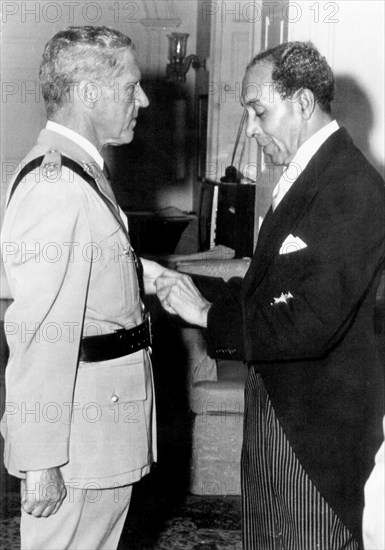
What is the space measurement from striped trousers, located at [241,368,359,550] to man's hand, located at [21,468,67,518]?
1.55ft

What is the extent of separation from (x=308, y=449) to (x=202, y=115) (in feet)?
21.7

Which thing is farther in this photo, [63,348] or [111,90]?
[111,90]

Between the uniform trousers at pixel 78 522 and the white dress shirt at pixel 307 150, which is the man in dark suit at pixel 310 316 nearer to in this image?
the white dress shirt at pixel 307 150

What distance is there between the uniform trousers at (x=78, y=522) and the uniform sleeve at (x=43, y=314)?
14 centimetres

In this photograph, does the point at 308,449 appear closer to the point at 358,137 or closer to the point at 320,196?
the point at 320,196

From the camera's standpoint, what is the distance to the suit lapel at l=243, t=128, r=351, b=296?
5.89ft

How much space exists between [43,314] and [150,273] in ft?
1.89

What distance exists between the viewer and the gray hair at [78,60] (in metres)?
1.79

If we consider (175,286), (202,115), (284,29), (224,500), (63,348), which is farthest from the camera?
(202,115)

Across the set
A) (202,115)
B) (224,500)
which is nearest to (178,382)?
(224,500)

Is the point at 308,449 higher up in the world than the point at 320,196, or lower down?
lower down

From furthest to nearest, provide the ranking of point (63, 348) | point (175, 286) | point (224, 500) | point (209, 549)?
point (224, 500)
point (209, 549)
point (175, 286)
point (63, 348)

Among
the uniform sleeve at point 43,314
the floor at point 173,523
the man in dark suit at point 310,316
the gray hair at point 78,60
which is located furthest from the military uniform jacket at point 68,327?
the floor at point 173,523

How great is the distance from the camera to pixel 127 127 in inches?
76.1
